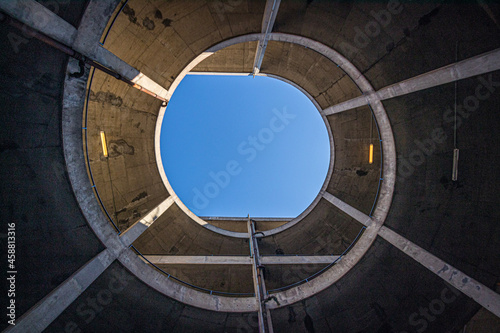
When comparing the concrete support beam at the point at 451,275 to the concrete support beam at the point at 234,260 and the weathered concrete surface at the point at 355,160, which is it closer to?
the weathered concrete surface at the point at 355,160

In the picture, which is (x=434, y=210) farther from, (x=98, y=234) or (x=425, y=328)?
(x=98, y=234)

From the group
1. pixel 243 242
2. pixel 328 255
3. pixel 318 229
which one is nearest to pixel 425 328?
pixel 328 255

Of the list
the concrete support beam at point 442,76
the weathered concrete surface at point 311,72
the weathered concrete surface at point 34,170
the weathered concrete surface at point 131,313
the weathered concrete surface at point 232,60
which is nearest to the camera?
the weathered concrete surface at point 34,170

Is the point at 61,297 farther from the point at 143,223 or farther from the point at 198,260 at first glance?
the point at 198,260

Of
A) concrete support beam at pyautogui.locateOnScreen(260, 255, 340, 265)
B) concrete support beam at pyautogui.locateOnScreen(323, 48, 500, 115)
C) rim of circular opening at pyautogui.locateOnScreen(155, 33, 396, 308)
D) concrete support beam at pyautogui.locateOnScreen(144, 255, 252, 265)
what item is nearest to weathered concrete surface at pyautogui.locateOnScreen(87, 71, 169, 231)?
rim of circular opening at pyautogui.locateOnScreen(155, 33, 396, 308)

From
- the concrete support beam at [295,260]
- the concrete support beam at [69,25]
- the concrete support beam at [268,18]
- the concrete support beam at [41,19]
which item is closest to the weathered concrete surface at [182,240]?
the concrete support beam at [295,260]

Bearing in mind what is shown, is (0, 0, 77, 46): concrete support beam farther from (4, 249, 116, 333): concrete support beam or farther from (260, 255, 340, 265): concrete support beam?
(260, 255, 340, 265): concrete support beam

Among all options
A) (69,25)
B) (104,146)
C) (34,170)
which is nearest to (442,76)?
(69,25)
